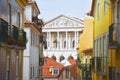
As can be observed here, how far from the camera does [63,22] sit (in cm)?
11681

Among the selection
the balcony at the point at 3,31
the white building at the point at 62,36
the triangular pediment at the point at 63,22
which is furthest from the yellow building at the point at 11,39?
the white building at the point at 62,36

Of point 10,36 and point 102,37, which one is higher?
point 102,37

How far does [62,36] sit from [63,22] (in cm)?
384

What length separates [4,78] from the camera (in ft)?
70.7

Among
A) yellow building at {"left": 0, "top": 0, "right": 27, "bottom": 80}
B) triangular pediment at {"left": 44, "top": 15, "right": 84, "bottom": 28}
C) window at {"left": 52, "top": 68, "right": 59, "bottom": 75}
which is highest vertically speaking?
triangular pediment at {"left": 44, "top": 15, "right": 84, "bottom": 28}

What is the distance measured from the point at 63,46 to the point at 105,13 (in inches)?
3538

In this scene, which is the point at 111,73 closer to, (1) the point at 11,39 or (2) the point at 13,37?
(2) the point at 13,37

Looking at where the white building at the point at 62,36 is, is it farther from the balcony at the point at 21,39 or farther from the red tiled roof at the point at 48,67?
the balcony at the point at 21,39

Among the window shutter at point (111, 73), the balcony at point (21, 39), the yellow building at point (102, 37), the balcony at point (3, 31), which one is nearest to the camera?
the balcony at point (3, 31)

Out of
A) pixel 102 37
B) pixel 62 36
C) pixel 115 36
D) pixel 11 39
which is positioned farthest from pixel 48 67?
pixel 11 39

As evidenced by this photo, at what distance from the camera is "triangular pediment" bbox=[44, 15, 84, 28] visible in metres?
115

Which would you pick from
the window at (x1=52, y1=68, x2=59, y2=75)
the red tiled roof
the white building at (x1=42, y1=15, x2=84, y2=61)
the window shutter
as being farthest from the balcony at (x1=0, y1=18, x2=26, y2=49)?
the white building at (x1=42, y1=15, x2=84, y2=61)

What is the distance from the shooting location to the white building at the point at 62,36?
116000 millimetres

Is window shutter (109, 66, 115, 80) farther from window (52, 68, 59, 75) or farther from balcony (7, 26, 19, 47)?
window (52, 68, 59, 75)
